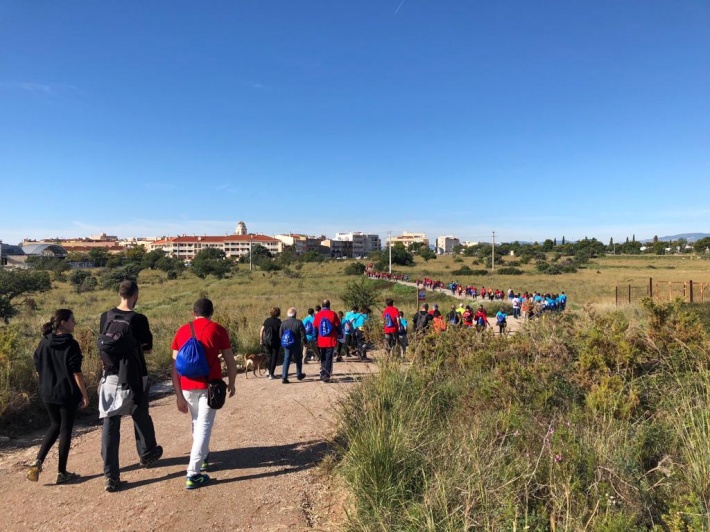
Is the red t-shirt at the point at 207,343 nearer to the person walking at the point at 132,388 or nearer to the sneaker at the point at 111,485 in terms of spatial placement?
the person walking at the point at 132,388

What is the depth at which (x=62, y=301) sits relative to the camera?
29922mm

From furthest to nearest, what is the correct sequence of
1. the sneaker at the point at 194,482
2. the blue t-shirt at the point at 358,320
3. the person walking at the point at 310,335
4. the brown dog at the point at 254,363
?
the blue t-shirt at the point at 358,320, the person walking at the point at 310,335, the brown dog at the point at 254,363, the sneaker at the point at 194,482

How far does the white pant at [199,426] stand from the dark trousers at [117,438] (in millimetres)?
592

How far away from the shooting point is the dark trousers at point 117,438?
374 cm

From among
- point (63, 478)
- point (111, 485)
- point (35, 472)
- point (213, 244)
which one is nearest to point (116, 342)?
point (111, 485)

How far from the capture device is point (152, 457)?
4.17 m

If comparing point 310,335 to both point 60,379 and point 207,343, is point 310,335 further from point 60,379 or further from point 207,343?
point 60,379

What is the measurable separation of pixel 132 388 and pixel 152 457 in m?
0.79

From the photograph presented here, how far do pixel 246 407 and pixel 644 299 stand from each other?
17.6 ft

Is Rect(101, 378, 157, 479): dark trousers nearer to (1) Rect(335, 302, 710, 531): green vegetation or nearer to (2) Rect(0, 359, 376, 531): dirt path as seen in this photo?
(2) Rect(0, 359, 376, 531): dirt path

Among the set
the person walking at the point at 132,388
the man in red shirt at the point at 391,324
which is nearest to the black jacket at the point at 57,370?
the person walking at the point at 132,388

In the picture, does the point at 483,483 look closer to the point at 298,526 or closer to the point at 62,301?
the point at 298,526

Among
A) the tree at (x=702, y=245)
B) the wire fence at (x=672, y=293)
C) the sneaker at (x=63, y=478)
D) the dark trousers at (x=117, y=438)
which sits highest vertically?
the tree at (x=702, y=245)

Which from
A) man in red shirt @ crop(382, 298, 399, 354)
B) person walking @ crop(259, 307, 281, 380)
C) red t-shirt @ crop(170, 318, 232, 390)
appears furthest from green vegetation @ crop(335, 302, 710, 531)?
person walking @ crop(259, 307, 281, 380)
